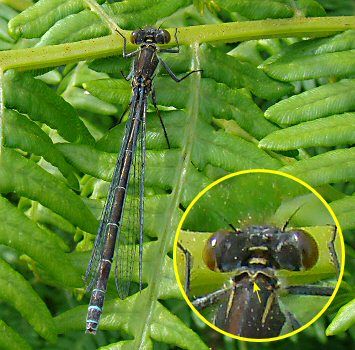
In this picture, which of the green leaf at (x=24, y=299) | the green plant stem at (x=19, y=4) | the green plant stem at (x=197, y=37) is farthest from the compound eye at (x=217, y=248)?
the green plant stem at (x=19, y=4)

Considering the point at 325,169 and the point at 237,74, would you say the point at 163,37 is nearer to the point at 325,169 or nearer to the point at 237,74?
the point at 237,74

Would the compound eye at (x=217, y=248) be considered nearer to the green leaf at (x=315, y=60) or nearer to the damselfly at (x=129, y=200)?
the damselfly at (x=129, y=200)

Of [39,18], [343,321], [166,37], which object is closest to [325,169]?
[343,321]

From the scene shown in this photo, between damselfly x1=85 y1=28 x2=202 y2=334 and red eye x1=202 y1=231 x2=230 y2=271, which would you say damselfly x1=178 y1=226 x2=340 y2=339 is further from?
damselfly x1=85 y1=28 x2=202 y2=334

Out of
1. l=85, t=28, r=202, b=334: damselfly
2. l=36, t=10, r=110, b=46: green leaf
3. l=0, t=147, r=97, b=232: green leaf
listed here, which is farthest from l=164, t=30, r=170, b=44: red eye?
l=0, t=147, r=97, b=232: green leaf

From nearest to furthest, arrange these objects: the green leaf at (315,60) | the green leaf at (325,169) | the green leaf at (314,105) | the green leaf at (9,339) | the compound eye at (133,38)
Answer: the green leaf at (9,339), the green leaf at (325,169), the green leaf at (314,105), the green leaf at (315,60), the compound eye at (133,38)
